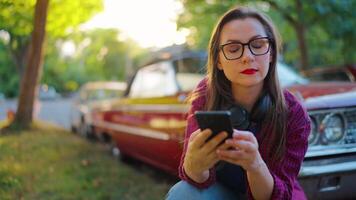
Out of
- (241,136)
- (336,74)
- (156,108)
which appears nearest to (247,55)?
(241,136)

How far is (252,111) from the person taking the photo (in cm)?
217

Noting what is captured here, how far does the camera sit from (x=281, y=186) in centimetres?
197

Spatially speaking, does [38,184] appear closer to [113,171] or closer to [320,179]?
[113,171]

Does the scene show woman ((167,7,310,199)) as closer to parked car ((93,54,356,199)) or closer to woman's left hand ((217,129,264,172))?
woman's left hand ((217,129,264,172))

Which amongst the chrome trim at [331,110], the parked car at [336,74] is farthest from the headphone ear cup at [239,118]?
the parked car at [336,74]

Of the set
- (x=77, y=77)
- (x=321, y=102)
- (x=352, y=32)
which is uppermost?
(x=352, y=32)

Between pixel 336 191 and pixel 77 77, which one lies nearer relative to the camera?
pixel 336 191

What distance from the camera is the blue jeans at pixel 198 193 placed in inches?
82.9

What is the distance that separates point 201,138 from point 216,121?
11 centimetres

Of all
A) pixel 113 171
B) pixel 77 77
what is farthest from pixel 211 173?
pixel 77 77

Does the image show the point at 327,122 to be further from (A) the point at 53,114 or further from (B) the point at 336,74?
(A) the point at 53,114

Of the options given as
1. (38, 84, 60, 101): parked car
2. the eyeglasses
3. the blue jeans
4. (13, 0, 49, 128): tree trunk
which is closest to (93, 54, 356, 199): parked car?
the blue jeans

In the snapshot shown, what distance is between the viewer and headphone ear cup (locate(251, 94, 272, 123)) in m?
2.12

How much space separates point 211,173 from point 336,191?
165cm
